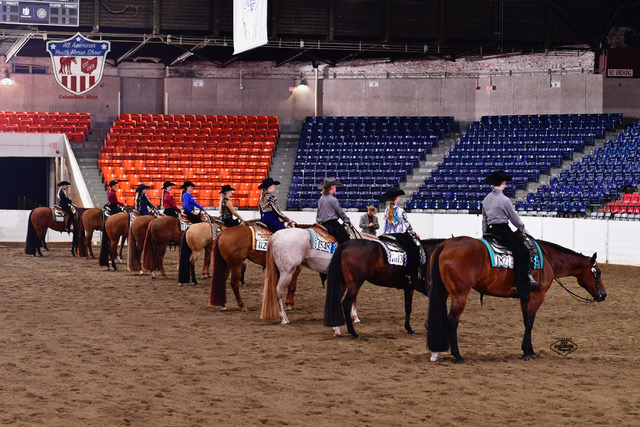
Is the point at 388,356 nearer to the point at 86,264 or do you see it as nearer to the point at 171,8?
the point at 86,264

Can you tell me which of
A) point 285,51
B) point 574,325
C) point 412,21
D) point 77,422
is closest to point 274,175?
point 285,51

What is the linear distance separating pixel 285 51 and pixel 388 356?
90.4 feet

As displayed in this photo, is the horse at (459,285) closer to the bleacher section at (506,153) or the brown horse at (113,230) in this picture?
the brown horse at (113,230)

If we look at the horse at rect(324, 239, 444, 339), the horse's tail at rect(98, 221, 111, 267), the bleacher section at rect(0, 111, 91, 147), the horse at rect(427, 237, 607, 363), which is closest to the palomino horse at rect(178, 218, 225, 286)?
the horse's tail at rect(98, 221, 111, 267)

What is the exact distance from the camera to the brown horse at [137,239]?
17.4 metres

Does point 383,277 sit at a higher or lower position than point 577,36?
lower

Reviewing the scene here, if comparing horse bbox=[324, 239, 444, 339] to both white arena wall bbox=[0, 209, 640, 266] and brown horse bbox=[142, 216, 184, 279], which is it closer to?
brown horse bbox=[142, 216, 184, 279]

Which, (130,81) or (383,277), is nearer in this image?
(383,277)

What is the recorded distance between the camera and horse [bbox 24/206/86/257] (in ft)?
75.6

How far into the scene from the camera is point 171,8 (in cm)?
3094

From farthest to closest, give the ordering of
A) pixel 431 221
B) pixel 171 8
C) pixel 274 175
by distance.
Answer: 1. pixel 274 175
2. pixel 171 8
3. pixel 431 221

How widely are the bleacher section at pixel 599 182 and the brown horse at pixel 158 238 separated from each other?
1365 cm

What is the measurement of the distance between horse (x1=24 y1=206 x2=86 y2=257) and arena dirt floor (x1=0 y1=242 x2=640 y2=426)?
362 inches

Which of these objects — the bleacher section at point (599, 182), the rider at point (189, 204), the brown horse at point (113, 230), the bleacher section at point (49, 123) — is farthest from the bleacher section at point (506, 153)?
the bleacher section at point (49, 123)
